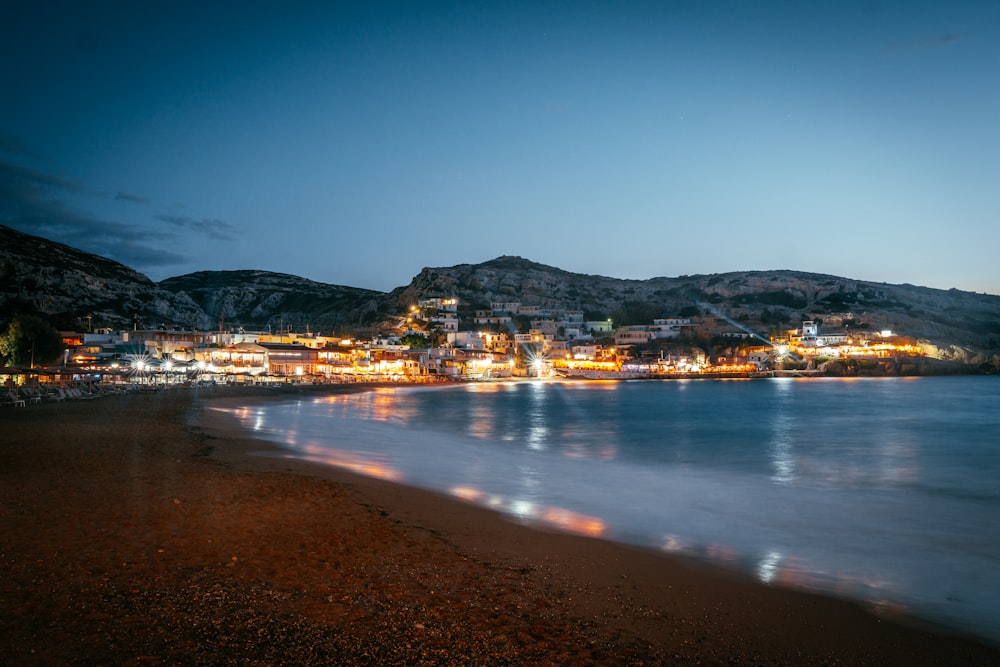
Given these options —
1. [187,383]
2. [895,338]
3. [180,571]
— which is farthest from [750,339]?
[180,571]

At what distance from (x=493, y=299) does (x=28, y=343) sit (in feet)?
334

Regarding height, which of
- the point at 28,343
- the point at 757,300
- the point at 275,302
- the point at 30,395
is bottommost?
→ the point at 30,395

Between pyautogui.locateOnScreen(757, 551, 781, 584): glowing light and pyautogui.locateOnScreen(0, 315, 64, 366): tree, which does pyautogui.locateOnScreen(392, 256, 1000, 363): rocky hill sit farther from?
pyautogui.locateOnScreen(757, 551, 781, 584): glowing light

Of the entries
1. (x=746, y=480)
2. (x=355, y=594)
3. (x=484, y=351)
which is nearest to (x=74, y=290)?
(x=484, y=351)

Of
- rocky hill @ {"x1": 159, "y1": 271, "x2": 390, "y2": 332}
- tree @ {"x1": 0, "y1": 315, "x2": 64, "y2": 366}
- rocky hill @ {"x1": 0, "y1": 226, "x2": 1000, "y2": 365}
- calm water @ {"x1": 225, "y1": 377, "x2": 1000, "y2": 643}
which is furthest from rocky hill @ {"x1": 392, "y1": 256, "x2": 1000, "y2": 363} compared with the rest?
calm water @ {"x1": 225, "y1": 377, "x2": 1000, "y2": 643}

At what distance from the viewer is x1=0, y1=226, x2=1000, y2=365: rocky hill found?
10256 cm

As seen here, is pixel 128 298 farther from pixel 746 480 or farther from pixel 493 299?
pixel 746 480

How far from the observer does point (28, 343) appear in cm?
4831

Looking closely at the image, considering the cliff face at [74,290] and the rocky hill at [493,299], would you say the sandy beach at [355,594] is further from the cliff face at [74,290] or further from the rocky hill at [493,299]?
the rocky hill at [493,299]

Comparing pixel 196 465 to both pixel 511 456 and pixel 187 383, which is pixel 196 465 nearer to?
pixel 511 456

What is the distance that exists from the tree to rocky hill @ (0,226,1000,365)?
40.5 metres

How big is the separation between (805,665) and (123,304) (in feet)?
421

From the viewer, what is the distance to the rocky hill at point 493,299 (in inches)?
4038

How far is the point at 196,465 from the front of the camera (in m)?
13.8
